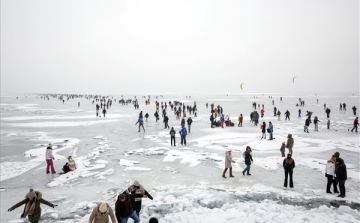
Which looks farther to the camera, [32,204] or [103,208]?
[32,204]

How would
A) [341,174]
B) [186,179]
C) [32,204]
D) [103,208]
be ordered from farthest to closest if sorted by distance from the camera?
[186,179] → [341,174] → [32,204] → [103,208]

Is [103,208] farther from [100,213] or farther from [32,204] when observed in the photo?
[32,204]

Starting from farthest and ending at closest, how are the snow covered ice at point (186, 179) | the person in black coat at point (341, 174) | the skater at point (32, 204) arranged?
the person in black coat at point (341, 174) → the snow covered ice at point (186, 179) → the skater at point (32, 204)

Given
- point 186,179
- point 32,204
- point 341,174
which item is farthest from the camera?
point 186,179

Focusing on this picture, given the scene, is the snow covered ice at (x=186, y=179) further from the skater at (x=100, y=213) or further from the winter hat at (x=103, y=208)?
the winter hat at (x=103, y=208)

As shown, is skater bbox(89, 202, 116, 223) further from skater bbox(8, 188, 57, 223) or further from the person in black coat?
the person in black coat

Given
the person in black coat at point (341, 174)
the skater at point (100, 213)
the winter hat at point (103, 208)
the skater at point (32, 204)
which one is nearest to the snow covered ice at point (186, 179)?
the person in black coat at point (341, 174)

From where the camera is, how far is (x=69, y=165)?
10.8 metres

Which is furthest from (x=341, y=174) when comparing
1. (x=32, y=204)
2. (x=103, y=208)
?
(x=32, y=204)

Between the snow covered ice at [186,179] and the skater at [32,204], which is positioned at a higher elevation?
the skater at [32,204]

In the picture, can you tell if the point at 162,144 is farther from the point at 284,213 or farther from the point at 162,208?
the point at 284,213

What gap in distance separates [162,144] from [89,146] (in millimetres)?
4917

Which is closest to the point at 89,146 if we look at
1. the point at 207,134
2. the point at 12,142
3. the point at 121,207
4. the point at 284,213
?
the point at 12,142

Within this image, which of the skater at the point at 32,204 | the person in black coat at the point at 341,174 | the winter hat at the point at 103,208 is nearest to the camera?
the winter hat at the point at 103,208
